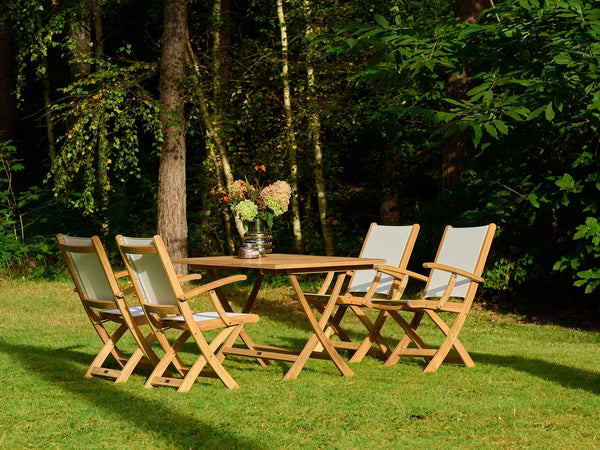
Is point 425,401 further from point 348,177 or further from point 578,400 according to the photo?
point 348,177

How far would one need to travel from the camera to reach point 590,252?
8352mm

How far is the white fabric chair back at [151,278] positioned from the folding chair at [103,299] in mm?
234

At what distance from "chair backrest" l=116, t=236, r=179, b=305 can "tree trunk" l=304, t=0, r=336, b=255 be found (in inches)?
268

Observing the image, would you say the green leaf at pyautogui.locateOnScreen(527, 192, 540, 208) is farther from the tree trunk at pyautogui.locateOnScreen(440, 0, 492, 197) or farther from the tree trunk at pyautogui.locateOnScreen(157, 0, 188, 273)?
the tree trunk at pyautogui.locateOnScreen(157, 0, 188, 273)

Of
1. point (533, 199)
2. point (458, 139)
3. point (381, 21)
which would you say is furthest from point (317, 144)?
point (381, 21)

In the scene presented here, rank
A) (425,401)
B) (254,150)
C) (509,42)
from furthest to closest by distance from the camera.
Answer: (254,150)
(509,42)
(425,401)

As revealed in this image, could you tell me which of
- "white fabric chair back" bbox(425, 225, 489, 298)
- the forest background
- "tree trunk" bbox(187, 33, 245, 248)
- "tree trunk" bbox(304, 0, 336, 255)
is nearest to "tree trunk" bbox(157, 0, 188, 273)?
the forest background

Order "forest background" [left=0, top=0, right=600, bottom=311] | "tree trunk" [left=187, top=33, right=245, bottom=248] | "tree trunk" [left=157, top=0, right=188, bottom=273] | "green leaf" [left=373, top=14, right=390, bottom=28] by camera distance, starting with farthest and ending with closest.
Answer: "tree trunk" [left=187, top=33, right=245, bottom=248] < "tree trunk" [left=157, top=0, right=188, bottom=273] < "forest background" [left=0, top=0, right=600, bottom=311] < "green leaf" [left=373, top=14, right=390, bottom=28]

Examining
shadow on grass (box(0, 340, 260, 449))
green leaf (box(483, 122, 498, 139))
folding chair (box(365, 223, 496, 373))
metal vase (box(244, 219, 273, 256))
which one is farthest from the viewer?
metal vase (box(244, 219, 273, 256))

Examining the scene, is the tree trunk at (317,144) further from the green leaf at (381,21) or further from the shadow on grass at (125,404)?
the shadow on grass at (125,404)

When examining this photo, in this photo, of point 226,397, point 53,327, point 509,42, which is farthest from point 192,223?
point 226,397

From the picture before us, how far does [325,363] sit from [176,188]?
6.08m

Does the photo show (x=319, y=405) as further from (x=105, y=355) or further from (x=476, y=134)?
(x=476, y=134)

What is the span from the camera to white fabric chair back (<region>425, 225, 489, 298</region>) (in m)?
6.16
